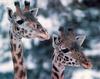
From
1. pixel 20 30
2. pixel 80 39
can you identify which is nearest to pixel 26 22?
pixel 20 30

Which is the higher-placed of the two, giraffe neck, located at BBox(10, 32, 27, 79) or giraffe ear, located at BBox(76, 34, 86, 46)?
giraffe ear, located at BBox(76, 34, 86, 46)

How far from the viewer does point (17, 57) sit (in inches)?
35.0

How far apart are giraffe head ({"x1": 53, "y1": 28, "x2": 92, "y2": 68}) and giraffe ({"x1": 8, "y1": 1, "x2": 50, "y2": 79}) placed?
0.12 ft

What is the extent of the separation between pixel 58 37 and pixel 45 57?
0.20 feet

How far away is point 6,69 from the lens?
2.89 ft

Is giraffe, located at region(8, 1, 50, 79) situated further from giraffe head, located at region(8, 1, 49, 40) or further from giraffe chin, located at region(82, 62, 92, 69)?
giraffe chin, located at region(82, 62, 92, 69)

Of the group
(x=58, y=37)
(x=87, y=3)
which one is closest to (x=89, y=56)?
(x=58, y=37)

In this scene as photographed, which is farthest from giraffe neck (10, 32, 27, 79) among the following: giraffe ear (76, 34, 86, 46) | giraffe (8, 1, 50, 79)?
giraffe ear (76, 34, 86, 46)

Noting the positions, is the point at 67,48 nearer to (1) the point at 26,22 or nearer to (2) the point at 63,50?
(2) the point at 63,50

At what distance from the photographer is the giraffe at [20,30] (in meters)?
0.88

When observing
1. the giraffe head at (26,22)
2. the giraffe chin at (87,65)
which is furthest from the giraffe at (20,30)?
the giraffe chin at (87,65)

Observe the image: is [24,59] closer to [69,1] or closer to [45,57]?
[45,57]

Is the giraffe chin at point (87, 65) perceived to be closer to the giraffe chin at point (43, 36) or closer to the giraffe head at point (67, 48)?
the giraffe head at point (67, 48)

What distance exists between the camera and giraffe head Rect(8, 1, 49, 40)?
0.88m
